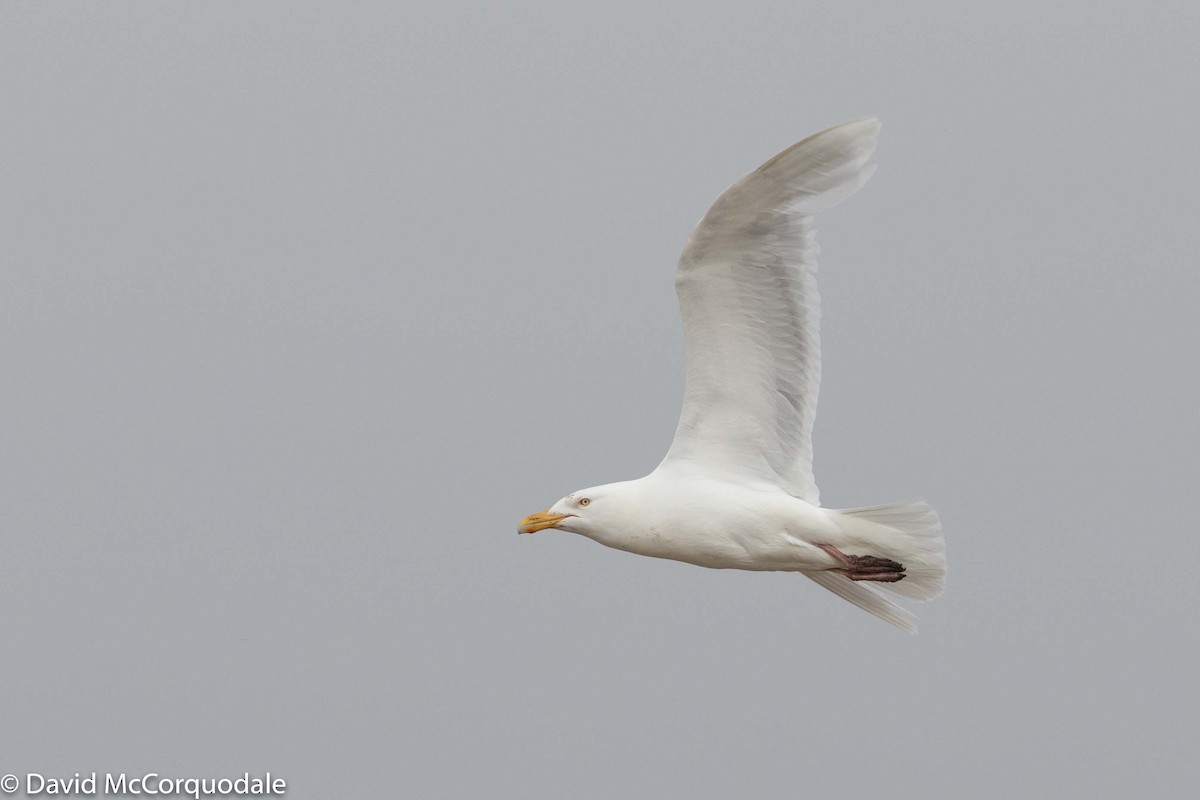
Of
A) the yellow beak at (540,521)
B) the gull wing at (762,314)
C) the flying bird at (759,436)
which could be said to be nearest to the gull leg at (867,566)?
the flying bird at (759,436)

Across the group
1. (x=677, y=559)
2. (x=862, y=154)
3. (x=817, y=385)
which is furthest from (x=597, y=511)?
(x=862, y=154)

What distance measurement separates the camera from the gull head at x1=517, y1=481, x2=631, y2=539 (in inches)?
623

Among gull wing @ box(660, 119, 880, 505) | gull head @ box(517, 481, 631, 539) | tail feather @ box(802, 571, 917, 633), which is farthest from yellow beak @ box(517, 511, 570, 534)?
tail feather @ box(802, 571, 917, 633)

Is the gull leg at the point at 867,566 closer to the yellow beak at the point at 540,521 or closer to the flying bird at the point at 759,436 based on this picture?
the flying bird at the point at 759,436

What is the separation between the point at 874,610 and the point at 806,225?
2.98 meters

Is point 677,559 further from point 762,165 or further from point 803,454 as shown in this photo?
point 762,165

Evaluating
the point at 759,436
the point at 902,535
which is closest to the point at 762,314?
the point at 759,436

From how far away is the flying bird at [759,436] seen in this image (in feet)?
50.0

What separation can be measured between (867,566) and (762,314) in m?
1.87

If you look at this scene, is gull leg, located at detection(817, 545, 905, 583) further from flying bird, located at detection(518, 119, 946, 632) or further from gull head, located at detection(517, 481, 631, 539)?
gull head, located at detection(517, 481, 631, 539)

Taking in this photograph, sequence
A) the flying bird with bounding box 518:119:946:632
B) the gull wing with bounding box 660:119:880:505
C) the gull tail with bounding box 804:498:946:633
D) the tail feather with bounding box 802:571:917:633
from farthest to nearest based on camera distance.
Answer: the tail feather with bounding box 802:571:917:633 < the gull tail with bounding box 804:498:946:633 < the flying bird with bounding box 518:119:946:632 < the gull wing with bounding box 660:119:880:505

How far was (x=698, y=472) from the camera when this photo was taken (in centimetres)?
1603

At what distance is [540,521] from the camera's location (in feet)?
52.6

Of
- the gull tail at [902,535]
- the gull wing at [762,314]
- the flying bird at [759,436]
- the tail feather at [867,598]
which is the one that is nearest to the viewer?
the gull wing at [762,314]
